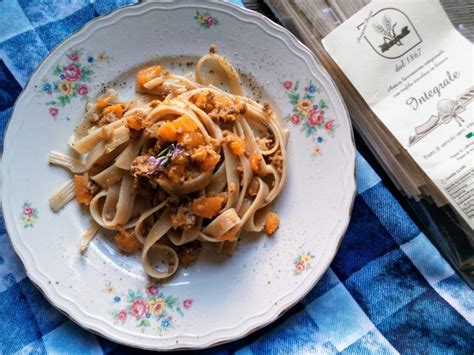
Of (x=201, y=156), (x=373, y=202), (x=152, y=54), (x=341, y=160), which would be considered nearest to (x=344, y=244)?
(x=373, y=202)

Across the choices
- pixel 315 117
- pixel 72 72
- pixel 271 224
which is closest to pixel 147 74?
pixel 72 72

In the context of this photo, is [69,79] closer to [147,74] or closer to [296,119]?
[147,74]

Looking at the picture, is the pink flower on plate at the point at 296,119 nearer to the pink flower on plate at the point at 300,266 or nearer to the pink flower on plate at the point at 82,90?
the pink flower on plate at the point at 300,266

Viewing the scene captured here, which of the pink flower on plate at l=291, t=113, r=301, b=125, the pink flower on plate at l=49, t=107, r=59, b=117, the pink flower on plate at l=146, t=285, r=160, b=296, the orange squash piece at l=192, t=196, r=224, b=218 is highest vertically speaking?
the pink flower on plate at l=49, t=107, r=59, b=117

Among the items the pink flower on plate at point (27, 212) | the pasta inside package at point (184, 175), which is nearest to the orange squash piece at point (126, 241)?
the pasta inside package at point (184, 175)

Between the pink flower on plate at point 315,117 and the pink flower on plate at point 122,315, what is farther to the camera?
the pink flower on plate at point 315,117

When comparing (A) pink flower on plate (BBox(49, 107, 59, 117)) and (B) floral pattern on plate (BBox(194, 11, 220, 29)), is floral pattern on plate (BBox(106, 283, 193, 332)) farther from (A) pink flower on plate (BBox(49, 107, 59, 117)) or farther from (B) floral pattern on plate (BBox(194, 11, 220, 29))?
(B) floral pattern on plate (BBox(194, 11, 220, 29))

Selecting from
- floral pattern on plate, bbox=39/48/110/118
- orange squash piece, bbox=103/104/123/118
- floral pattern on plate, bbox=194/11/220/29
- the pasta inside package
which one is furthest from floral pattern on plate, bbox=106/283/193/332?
floral pattern on plate, bbox=194/11/220/29
